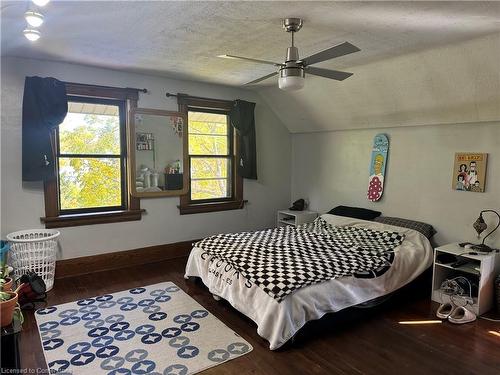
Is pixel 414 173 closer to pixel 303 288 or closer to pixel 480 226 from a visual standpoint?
pixel 480 226

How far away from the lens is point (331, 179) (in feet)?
16.7

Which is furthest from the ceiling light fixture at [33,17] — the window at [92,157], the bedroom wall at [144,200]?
the window at [92,157]

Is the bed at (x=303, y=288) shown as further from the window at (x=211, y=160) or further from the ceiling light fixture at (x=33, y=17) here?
the ceiling light fixture at (x=33, y=17)

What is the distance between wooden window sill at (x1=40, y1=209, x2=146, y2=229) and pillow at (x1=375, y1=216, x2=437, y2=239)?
9.76 ft

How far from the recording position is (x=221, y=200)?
5.14m

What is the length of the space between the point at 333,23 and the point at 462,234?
2.60m

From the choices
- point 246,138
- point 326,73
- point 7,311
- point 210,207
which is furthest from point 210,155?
point 7,311

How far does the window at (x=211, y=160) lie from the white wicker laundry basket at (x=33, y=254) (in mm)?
1635

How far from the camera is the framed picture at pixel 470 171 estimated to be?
3503 mm

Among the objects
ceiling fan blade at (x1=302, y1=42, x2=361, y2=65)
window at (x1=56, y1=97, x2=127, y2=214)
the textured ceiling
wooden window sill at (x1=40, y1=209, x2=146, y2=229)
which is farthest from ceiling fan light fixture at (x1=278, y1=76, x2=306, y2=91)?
wooden window sill at (x1=40, y1=209, x2=146, y2=229)

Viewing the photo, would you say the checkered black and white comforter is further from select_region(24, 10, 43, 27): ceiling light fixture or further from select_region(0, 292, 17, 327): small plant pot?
select_region(24, 10, 43, 27): ceiling light fixture

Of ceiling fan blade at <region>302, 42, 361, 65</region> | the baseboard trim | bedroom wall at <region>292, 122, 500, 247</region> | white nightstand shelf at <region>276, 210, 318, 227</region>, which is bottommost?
the baseboard trim

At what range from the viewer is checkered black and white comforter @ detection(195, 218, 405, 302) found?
269 centimetres

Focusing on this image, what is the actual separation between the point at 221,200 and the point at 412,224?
2540mm
